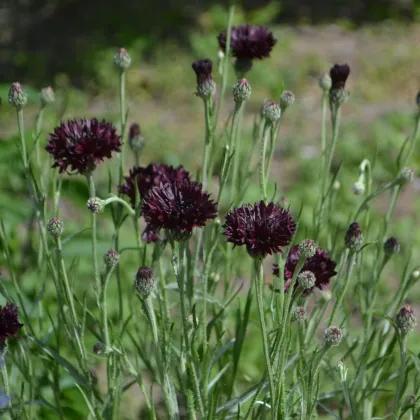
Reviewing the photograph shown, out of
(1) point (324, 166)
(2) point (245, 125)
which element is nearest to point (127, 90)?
(2) point (245, 125)

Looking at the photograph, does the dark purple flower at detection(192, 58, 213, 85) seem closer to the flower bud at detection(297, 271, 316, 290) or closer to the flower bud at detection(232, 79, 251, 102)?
the flower bud at detection(232, 79, 251, 102)

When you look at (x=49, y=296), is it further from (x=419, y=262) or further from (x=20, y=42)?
(x=20, y=42)

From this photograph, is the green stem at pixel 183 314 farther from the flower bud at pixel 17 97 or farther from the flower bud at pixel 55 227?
the flower bud at pixel 17 97

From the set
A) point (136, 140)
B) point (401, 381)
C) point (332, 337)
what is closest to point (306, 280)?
point (332, 337)

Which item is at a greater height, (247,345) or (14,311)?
(247,345)

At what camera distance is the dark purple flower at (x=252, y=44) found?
1.40m

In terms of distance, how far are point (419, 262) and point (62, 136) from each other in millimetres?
1669

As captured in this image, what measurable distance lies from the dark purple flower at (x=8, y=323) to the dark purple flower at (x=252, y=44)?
0.64 meters

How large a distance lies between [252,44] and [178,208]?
0.54 metres

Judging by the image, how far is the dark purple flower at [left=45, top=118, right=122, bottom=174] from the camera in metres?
1.15

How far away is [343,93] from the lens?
1.30 meters

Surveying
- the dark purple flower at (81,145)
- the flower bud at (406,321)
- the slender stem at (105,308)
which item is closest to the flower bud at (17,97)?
the dark purple flower at (81,145)

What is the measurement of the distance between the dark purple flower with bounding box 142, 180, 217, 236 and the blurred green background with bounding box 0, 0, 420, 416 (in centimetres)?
81

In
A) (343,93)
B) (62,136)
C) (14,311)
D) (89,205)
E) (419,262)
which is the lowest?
(14,311)
